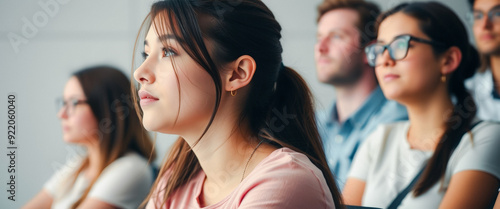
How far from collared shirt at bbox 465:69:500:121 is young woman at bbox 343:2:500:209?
16 centimetres

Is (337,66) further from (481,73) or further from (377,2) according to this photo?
(481,73)

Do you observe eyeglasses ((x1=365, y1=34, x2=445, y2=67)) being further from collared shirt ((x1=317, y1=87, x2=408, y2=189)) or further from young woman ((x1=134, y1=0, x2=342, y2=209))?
young woman ((x1=134, y1=0, x2=342, y2=209))

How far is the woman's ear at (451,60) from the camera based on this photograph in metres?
1.29

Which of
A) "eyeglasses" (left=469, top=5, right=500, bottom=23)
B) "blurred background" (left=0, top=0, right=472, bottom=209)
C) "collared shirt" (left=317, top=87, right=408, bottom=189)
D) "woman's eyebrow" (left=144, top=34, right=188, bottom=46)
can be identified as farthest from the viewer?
"blurred background" (left=0, top=0, right=472, bottom=209)

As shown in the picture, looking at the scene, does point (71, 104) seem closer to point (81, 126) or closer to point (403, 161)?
point (81, 126)

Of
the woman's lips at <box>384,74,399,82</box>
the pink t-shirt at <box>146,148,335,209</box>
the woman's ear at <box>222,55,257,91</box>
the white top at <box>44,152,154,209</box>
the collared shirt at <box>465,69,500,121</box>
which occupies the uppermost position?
the woman's ear at <box>222,55,257,91</box>

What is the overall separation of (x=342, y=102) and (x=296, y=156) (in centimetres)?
97

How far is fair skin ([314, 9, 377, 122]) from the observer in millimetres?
1635

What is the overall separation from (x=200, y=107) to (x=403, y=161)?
0.67 meters

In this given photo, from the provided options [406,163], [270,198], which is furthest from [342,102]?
[270,198]

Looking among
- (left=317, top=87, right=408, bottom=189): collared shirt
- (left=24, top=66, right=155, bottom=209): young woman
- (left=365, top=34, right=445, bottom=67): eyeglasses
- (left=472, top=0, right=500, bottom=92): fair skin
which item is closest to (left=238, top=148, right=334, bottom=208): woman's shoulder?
(left=365, top=34, right=445, bottom=67): eyeglasses

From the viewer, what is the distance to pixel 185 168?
1047 mm

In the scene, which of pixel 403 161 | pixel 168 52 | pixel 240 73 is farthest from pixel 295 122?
pixel 403 161

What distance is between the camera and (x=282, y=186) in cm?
75
